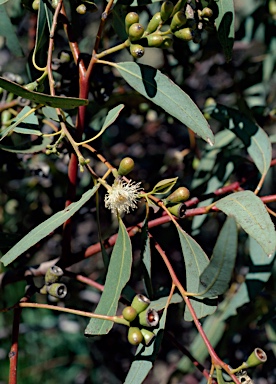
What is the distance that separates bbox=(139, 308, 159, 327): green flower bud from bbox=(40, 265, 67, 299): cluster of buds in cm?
25

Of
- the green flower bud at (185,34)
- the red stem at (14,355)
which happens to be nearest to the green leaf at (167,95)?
the green flower bud at (185,34)

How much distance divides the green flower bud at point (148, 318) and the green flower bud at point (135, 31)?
541 millimetres

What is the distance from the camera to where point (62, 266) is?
1.40m

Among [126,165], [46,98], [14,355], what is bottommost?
[14,355]

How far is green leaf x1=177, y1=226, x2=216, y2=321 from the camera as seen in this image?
46.8 inches

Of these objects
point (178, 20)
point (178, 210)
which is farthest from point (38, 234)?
point (178, 20)

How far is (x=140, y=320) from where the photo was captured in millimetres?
1104

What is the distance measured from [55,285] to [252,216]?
46cm

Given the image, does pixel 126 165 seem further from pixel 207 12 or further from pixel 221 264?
pixel 207 12

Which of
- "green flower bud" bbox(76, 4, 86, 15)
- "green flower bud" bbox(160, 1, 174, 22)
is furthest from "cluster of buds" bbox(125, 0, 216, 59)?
"green flower bud" bbox(76, 4, 86, 15)

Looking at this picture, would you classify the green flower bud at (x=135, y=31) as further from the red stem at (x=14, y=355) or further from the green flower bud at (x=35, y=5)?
the red stem at (x=14, y=355)

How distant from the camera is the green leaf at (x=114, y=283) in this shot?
1.14 m

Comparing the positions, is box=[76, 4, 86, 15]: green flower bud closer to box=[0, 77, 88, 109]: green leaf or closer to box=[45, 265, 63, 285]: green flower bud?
box=[0, 77, 88, 109]: green leaf

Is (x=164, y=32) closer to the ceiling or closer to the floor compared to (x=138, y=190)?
closer to the ceiling
